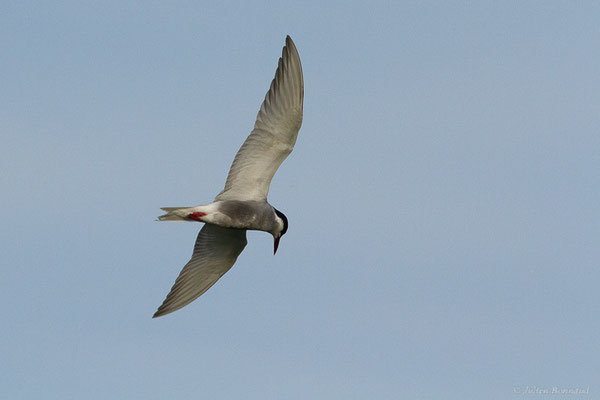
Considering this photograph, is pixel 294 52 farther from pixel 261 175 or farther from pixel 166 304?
pixel 166 304

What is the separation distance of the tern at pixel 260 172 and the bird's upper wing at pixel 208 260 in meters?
0.03

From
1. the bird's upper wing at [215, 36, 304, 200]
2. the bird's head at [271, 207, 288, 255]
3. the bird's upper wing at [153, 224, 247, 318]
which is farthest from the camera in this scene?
the bird's upper wing at [153, 224, 247, 318]

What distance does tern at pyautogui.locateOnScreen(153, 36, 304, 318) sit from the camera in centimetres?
1566

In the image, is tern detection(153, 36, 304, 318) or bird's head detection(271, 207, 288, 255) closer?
tern detection(153, 36, 304, 318)

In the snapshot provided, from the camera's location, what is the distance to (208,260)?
17.2 metres

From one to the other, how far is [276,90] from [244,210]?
190cm

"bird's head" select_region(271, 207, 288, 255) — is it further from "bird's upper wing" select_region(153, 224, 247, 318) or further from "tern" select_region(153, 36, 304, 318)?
"bird's upper wing" select_region(153, 224, 247, 318)

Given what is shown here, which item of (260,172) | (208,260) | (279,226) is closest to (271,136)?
(260,172)

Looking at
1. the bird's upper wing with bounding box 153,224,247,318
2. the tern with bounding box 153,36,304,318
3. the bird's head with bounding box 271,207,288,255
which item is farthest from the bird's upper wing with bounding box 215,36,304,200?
the bird's upper wing with bounding box 153,224,247,318

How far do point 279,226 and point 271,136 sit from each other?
→ 147 cm

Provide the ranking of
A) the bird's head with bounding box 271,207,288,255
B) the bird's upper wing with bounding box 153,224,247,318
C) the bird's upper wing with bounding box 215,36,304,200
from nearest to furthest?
the bird's upper wing with bounding box 215,36,304,200 < the bird's head with bounding box 271,207,288,255 < the bird's upper wing with bounding box 153,224,247,318

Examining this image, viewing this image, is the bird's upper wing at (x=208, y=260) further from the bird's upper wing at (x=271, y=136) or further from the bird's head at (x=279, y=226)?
the bird's upper wing at (x=271, y=136)

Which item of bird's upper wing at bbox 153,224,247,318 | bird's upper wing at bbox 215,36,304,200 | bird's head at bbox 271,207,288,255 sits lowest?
bird's upper wing at bbox 153,224,247,318

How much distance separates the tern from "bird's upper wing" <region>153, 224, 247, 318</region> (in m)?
0.03
